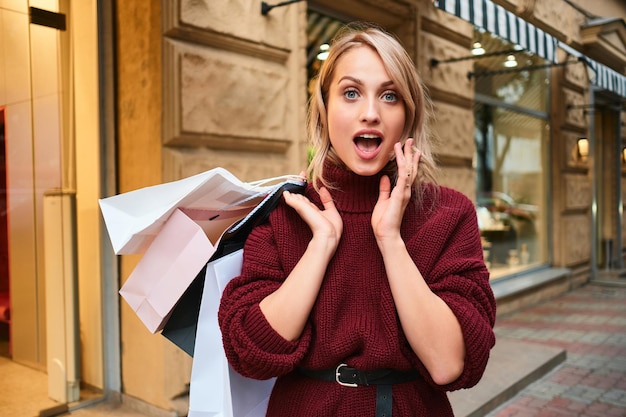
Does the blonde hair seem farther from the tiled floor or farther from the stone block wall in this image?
the tiled floor

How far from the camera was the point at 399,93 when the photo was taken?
148 cm

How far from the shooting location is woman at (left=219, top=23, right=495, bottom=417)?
1.34 m

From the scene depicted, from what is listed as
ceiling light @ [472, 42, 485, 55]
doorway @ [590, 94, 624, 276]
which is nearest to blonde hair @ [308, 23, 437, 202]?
ceiling light @ [472, 42, 485, 55]

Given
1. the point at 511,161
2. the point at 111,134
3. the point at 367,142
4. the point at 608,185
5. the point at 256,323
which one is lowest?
the point at 256,323

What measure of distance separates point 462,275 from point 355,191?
0.35m

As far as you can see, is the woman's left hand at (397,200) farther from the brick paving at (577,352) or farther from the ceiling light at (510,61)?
the ceiling light at (510,61)

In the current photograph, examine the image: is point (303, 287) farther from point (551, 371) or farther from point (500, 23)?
point (500, 23)

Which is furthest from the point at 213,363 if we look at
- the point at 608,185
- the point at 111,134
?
the point at 608,185

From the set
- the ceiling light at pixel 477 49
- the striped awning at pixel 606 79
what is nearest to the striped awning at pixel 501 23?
the ceiling light at pixel 477 49

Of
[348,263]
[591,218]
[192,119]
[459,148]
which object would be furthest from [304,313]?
[591,218]

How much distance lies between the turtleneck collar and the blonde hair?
0.03 m

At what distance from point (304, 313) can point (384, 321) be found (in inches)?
8.0

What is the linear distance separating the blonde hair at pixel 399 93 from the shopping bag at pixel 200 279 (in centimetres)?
12

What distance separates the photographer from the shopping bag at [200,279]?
5.01 ft
